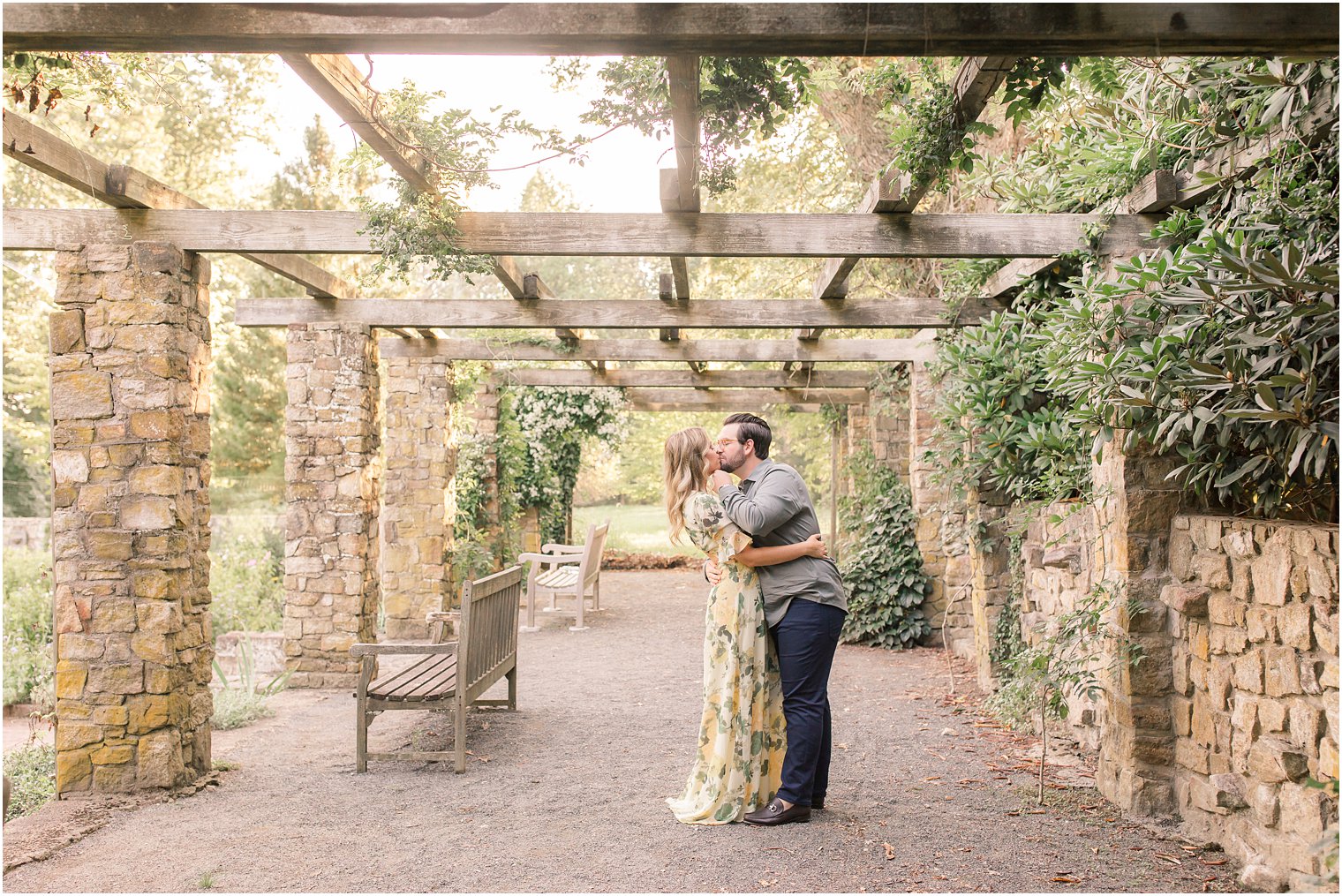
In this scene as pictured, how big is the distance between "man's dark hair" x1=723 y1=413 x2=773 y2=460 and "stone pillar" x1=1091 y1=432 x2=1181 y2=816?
147cm

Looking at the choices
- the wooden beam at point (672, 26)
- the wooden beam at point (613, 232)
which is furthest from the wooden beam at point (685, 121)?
the wooden beam at point (672, 26)

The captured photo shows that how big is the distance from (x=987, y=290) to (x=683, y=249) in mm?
2530

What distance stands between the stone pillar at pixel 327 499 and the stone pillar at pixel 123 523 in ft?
7.93

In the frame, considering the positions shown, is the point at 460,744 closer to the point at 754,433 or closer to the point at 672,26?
the point at 754,433

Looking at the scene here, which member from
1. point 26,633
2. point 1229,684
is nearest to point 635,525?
point 26,633

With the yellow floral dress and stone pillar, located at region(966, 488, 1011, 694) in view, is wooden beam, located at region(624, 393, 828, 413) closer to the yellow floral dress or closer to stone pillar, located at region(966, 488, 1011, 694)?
stone pillar, located at region(966, 488, 1011, 694)

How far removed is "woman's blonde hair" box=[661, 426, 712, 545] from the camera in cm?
401

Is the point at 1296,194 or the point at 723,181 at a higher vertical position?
the point at 723,181

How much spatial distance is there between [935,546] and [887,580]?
1.84 feet

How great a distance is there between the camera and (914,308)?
6648 millimetres

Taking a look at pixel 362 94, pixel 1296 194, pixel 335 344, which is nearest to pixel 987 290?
pixel 1296 194

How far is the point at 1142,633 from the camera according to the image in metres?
3.94

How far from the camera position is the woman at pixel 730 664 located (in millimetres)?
3922

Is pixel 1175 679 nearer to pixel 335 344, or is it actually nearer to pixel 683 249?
pixel 683 249
